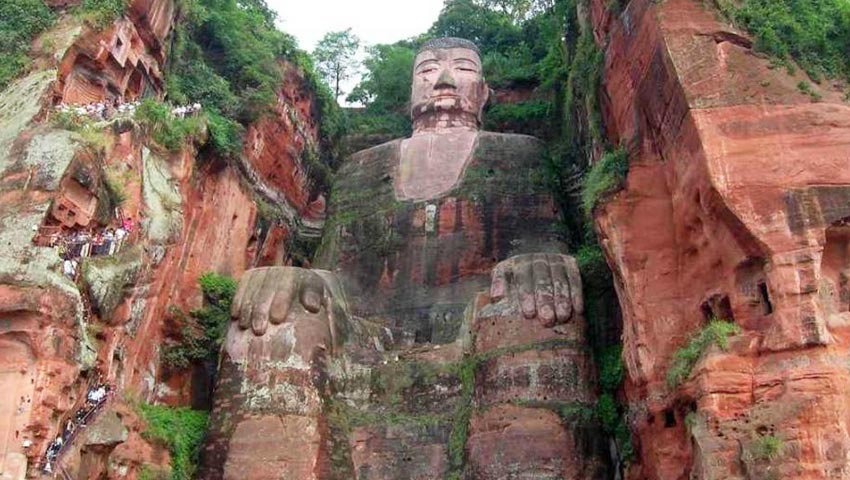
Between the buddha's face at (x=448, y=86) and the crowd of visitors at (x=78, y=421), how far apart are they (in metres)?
9.94

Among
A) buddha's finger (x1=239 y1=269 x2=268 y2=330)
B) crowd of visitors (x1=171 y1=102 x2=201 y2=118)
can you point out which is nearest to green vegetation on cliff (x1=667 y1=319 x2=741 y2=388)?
buddha's finger (x1=239 y1=269 x2=268 y2=330)

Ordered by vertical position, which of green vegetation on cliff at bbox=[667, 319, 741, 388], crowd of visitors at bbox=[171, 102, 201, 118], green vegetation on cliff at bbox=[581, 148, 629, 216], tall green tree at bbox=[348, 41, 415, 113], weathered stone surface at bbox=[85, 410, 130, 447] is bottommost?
weathered stone surface at bbox=[85, 410, 130, 447]

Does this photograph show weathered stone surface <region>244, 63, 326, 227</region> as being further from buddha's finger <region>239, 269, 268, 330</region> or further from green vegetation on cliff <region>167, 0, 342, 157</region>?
buddha's finger <region>239, 269, 268, 330</region>

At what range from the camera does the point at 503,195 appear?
1755cm

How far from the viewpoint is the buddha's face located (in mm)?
20062

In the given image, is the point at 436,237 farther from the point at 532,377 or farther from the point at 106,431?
the point at 106,431

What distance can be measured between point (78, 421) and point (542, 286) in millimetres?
6409

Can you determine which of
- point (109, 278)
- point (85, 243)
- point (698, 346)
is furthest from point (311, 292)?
point (698, 346)

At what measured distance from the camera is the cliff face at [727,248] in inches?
375

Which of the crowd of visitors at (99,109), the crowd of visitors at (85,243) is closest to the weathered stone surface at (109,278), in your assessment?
the crowd of visitors at (85,243)

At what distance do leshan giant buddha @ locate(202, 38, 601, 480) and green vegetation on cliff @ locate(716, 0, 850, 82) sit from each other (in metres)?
4.19

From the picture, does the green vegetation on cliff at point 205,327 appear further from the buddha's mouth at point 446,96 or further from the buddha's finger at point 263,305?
the buddha's mouth at point 446,96

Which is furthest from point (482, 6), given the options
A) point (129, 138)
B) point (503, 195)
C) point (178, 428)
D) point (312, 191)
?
point (178, 428)

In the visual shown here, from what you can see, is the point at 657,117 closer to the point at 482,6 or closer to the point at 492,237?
the point at 492,237
